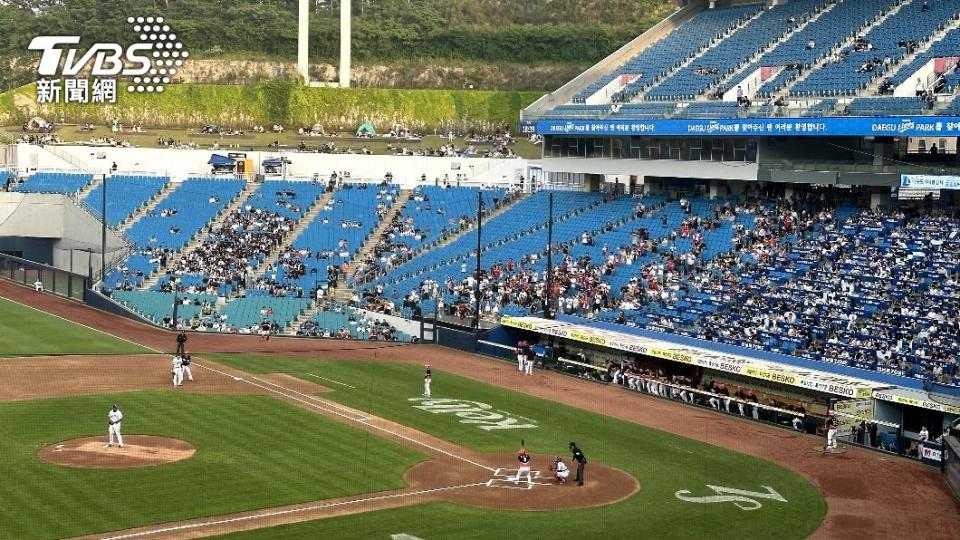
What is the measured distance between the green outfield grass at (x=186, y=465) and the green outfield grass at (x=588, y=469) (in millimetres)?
2423

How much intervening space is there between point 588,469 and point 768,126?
2324 cm

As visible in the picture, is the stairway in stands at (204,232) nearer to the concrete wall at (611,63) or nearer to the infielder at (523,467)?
the concrete wall at (611,63)

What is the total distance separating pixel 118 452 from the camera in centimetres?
3231

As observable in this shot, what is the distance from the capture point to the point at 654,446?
119ft

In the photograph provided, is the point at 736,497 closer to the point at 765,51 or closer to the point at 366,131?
the point at 765,51

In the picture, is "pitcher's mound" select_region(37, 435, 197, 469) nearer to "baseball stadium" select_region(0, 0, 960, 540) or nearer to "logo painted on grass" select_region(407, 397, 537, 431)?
"baseball stadium" select_region(0, 0, 960, 540)

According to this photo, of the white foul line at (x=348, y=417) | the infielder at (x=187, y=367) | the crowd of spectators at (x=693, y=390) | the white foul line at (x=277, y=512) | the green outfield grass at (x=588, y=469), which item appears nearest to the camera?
the white foul line at (x=277, y=512)

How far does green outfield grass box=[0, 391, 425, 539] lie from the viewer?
2725 cm

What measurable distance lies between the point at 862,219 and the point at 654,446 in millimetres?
17419

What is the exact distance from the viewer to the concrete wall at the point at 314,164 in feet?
243

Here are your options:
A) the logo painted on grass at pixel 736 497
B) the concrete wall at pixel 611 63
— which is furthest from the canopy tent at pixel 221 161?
the logo painted on grass at pixel 736 497

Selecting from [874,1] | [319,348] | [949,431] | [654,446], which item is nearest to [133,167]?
[319,348]

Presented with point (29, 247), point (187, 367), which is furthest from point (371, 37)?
point (187, 367)

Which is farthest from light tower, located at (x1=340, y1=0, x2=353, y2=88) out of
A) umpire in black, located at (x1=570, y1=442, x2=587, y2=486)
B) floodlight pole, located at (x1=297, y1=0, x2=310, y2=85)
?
umpire in black, located at (x1=570, y1=442, x2=587, y2=486)
